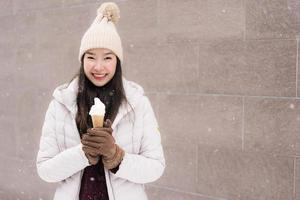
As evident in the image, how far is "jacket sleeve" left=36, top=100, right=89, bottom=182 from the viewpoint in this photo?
101 inches

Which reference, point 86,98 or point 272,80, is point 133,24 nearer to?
point 272,80

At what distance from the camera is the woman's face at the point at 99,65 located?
2.69 metres

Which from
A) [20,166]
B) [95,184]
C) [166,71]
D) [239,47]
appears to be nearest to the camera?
[95,184]

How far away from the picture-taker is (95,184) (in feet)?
8.86

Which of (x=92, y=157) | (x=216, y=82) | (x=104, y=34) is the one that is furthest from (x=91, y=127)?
(x=216, y=82)

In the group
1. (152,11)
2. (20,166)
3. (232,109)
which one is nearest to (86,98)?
(232,109)

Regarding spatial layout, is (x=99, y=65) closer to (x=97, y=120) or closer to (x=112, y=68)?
(x=112, y=68)

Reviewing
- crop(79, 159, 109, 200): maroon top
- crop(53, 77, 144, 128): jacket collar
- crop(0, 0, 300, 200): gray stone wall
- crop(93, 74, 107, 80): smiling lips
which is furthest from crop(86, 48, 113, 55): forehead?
crop(0, 0, 300, 200): gray stone wall

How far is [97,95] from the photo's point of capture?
110 inches

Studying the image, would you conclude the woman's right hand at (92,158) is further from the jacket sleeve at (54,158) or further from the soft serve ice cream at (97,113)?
the soft serve ice cream at (97,113)

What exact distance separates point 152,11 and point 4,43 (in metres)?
2.42

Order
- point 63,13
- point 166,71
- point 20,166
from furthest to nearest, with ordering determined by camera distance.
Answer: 1. point 20,166
2. point 63,13
3. point 166,71

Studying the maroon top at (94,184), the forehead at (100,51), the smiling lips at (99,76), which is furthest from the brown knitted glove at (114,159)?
the forehead at (100,51)

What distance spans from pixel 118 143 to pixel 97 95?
30 centimetres
